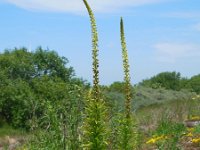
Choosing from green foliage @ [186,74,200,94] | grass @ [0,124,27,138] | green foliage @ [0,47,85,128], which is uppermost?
green foliage @ [186,74,200,94]

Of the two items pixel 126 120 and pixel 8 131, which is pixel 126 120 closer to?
pixel 126 120

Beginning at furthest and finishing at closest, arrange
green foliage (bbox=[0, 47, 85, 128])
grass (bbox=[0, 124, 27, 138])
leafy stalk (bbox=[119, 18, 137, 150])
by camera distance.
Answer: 1. green foliage (bbox=[0, 47, 85, 128])
2. grass (bbox=[0, 124, 27, 138])
3. leafy stalk (bbox=[119, 18, 137, 150])

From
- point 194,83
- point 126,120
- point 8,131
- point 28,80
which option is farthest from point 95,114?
point 194,83

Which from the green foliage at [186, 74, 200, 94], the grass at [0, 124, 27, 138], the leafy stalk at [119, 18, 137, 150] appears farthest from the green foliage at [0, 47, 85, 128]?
the green foliage at [186, 74, 200, 94]

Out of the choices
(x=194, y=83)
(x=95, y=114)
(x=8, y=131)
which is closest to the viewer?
(x=95, y=114)

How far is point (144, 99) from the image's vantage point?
3138 centimetres

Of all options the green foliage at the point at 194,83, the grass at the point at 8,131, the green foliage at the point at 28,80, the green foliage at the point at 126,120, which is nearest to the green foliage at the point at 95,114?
the green foliage at the point at 126,120

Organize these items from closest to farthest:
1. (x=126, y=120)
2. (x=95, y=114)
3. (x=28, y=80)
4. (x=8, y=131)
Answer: (x=95, y=114), (x=126, y=120), (x=8, y=131), (x=28, y=80)

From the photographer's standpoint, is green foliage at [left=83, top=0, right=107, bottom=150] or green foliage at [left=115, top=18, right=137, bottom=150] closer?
green foliage at [left=83, top=0, right=107, bottom=150]

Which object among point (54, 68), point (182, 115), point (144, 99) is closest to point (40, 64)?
point (54, 68)

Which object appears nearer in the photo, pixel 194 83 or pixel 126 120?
pixel 126 120

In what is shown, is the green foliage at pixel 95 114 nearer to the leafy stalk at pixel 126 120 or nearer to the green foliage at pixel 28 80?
the leafy stalk at pixel 126 120

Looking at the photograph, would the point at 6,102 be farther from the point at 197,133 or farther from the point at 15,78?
the point at 197,133

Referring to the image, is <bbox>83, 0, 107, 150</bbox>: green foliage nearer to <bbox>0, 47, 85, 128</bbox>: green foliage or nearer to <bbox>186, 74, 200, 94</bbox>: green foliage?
<bbox>0, 47, 85, 128</bbox>: green foliage
